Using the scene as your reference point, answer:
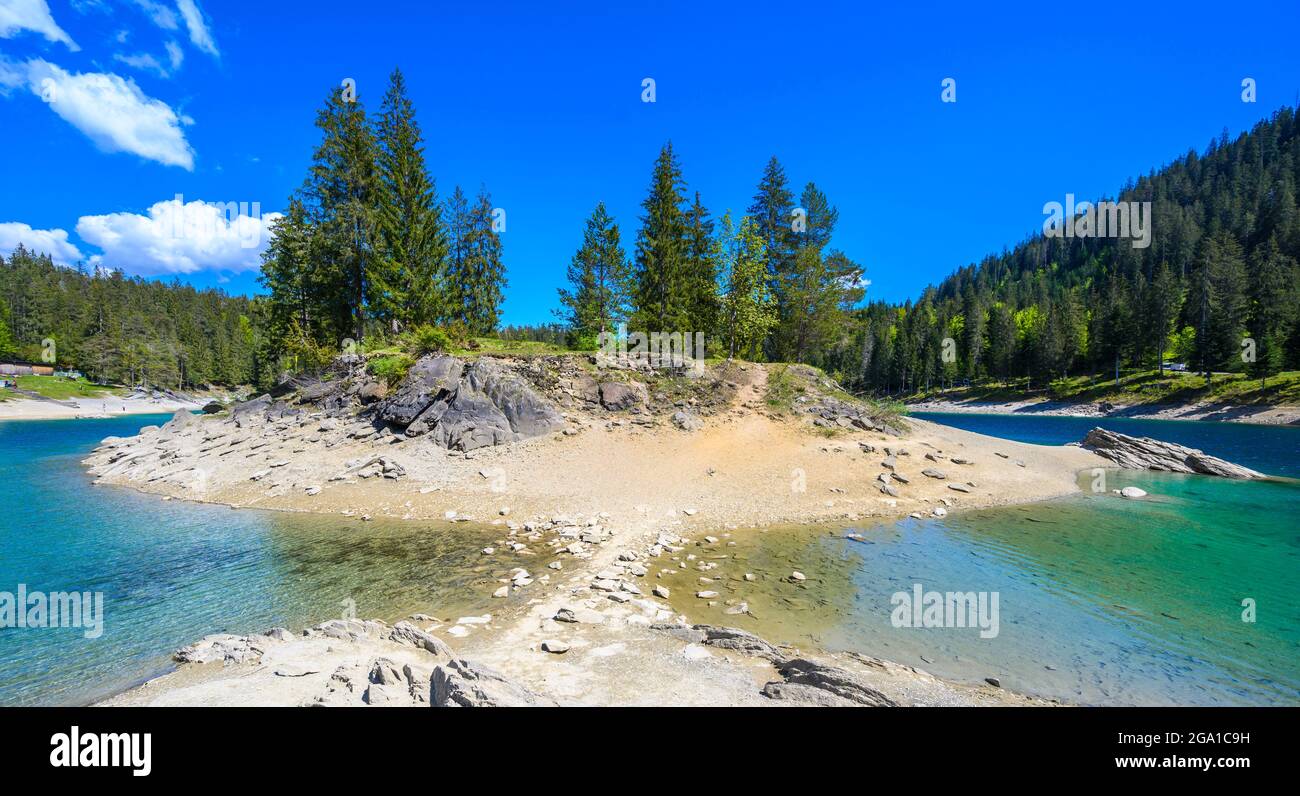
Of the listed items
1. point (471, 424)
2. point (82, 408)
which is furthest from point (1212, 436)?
point (82, 408)

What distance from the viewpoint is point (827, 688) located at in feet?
18.9

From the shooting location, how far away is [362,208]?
1144 inches

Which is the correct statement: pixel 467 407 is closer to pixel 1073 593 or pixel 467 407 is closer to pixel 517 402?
pixel 517 402

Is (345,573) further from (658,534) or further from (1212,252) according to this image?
(1212,252)

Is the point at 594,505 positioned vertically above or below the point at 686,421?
below

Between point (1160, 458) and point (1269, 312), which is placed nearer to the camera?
point (1160, 458)

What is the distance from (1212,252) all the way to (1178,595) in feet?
334

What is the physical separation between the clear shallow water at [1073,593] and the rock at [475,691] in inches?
199

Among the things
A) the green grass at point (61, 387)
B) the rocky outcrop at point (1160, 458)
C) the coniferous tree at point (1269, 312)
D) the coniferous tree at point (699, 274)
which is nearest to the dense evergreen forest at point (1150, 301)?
the coniferous tree at point (1269, 312)

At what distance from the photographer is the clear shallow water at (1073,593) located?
7.58 meters

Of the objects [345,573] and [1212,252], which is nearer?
[345,573]

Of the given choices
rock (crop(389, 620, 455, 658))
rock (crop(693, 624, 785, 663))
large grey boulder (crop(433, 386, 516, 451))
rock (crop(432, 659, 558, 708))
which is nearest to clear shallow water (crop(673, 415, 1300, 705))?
rock (crop(693, 624, 785, 663))

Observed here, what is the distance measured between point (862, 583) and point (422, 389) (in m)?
21.3
